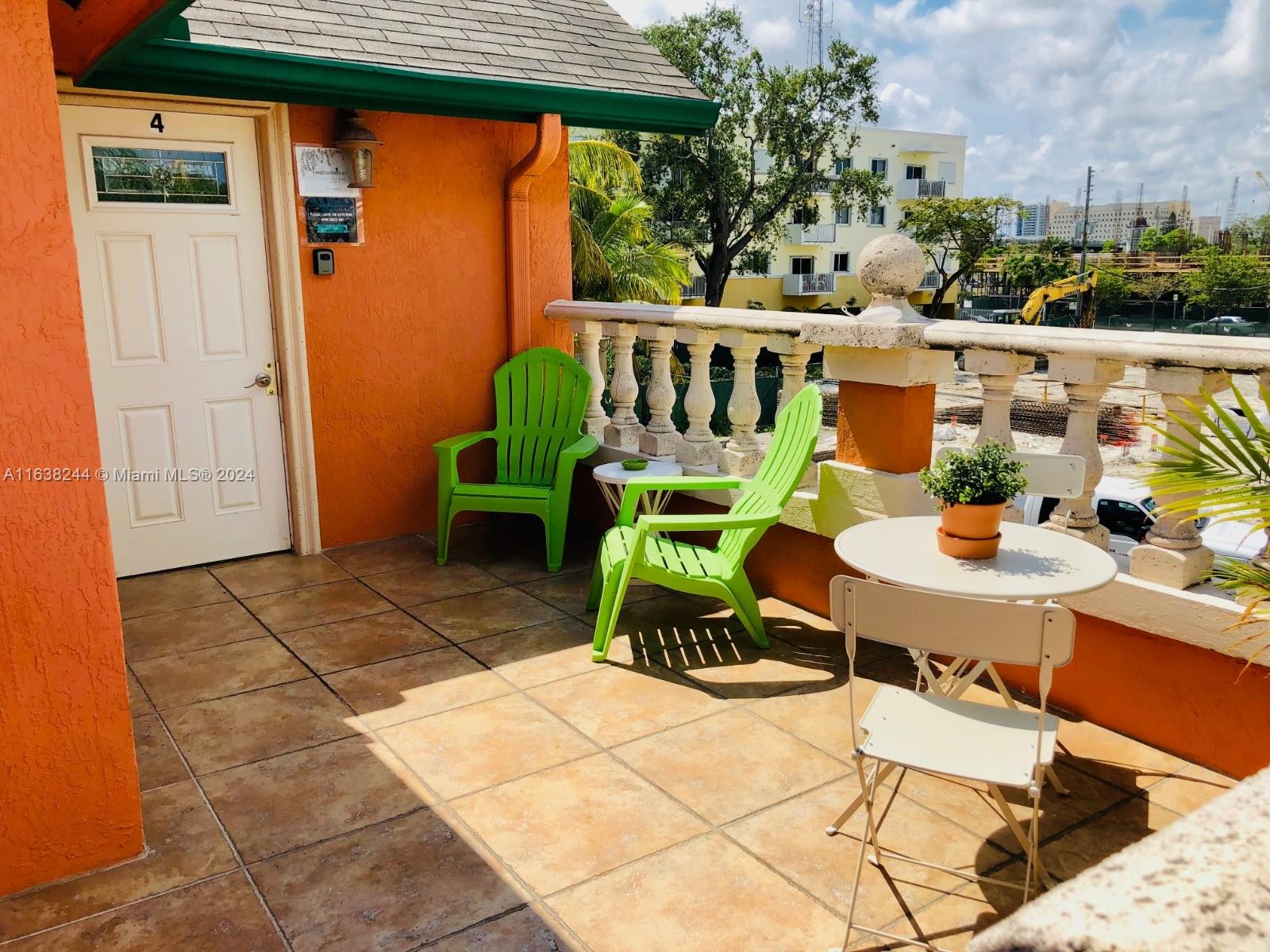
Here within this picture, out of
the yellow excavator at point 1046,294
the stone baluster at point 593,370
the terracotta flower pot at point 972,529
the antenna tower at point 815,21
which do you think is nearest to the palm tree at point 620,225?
the stone baluster at point 593,370

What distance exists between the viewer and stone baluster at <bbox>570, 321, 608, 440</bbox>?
19.6 ft

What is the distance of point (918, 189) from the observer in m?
47.2

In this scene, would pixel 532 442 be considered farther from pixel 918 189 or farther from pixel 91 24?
pixel 918 189

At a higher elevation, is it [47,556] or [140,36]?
[140,36]

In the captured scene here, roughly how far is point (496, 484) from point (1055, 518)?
296 cm

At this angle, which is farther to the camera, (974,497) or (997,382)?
(997,382)

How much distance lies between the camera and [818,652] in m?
4.26

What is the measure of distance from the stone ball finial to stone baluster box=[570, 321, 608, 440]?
7.37 ft

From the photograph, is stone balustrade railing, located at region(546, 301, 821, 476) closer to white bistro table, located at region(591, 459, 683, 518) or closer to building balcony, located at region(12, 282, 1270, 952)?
building balcony, located at region(12, 282, 1270, 952)

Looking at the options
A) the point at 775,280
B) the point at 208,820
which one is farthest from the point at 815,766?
the point at 775,280

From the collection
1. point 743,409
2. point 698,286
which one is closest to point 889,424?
point 743,409

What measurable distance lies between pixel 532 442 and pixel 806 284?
36878 mm

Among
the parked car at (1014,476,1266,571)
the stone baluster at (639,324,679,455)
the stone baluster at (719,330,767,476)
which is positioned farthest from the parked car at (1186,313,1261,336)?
the stone baluster at (719,330,767,476)

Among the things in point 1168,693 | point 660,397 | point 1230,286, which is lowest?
point 1168,693
